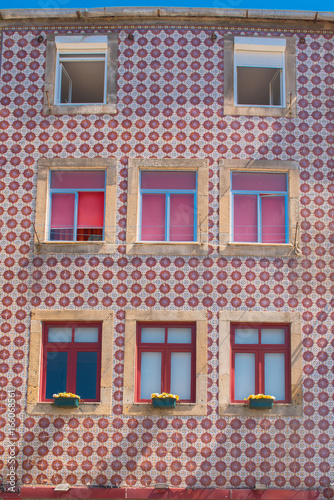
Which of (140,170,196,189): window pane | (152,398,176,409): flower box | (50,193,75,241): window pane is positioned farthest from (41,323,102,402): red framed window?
(140,170,196,189): window pane

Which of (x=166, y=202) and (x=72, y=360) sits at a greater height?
(x=166, y=202)

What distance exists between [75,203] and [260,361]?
5.63m

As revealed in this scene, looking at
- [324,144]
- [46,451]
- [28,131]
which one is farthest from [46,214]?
[324,144]

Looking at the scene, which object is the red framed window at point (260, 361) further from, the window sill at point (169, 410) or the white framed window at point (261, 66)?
the white framed window at point (261, 66)

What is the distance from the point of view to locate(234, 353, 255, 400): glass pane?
17703 mm

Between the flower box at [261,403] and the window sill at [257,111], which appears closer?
the flower box at [261,403]

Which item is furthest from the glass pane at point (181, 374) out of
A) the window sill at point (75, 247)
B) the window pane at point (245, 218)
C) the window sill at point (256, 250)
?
the window pane at point (245, 218)

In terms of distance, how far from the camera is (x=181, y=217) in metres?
18.6

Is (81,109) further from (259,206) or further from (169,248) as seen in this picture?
(259,206)

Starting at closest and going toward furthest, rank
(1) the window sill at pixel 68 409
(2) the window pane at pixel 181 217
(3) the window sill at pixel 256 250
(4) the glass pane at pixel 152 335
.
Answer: (1) the window sill at pixel 68 409
(4) the glass pane at pixel 152 335
(3) the window sill at pixel 256 250
(2) the window pane at pixel 181 217

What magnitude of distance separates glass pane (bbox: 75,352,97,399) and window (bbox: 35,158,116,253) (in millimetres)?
2594

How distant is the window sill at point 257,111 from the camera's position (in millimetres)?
18889

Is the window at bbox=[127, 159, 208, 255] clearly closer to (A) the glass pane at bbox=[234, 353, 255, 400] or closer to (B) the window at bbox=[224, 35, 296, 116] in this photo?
(B) the window at bbox=[224, 35, 296, 116]

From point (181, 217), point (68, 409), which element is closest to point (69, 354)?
point (68, 409)
